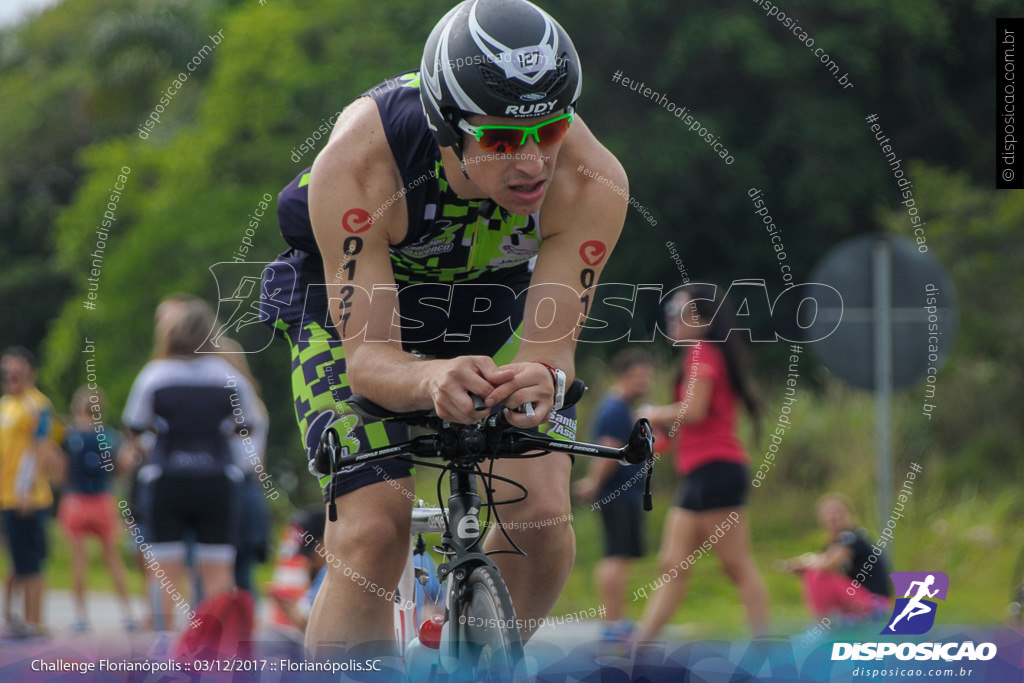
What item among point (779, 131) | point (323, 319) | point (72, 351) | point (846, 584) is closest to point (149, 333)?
point (72, 351)

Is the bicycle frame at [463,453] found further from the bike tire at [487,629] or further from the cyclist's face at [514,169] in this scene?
the cyclist's face at [514,169]

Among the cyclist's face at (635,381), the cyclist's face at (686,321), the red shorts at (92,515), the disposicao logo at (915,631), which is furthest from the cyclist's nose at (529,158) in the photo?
the red shorts at (92,515)

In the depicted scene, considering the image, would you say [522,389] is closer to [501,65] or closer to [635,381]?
[501,65]

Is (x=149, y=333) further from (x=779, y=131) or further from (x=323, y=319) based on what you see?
(x=323, y=319)

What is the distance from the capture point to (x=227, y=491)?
6.71 m

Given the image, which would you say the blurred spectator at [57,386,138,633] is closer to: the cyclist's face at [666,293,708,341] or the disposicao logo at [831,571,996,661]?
the cyclist's face at [666,293,708,341]

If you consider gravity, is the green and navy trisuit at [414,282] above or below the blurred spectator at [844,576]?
above

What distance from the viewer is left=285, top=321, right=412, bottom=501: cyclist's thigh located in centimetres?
321

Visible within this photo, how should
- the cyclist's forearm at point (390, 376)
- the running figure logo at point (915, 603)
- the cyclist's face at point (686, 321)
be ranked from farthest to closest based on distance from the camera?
1. the cyclist's face at point (686, 321)
2. the running figure logo at point (915, 603)
3. the cyclist's forearm at point (390, 376)

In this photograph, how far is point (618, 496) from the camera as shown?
7.76m

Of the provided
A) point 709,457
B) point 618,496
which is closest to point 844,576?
point 709,457

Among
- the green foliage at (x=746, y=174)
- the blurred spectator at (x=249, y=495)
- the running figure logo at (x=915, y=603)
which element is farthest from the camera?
the green foliage at (x=746, y=174)

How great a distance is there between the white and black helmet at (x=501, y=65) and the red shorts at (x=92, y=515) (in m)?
7.50

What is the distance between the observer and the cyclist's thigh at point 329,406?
Answer: 10.5 ft
